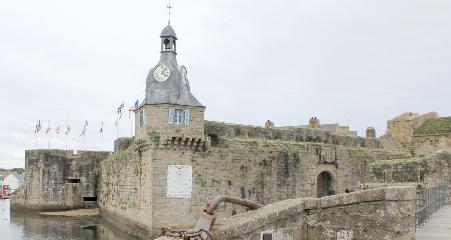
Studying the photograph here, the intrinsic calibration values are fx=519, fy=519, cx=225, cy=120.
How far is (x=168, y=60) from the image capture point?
25453 mm

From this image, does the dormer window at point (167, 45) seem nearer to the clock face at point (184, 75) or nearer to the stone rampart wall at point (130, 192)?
the clock face at point (184, 75)

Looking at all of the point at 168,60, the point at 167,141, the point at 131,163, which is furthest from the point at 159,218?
the point at 168,60

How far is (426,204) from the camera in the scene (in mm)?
9938

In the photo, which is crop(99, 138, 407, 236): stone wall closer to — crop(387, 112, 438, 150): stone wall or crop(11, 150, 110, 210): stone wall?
crop(387, 112, 438, 150): stone wall

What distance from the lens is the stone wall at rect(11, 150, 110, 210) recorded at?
40.6m

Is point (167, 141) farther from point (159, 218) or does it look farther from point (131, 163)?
point (131, 163)

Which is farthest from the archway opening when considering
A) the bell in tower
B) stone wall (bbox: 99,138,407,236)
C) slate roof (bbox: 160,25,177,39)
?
slate roof (bbox: 160,25,177,39)

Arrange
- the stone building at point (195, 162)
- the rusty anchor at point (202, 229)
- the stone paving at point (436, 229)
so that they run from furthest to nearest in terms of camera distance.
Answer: the stone building at point (195, 162)
the stone paving at point (436, 229)
the rusty anchor at point (202, 229)

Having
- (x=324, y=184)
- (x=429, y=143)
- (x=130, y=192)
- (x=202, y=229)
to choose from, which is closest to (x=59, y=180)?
(x=130, y=192)

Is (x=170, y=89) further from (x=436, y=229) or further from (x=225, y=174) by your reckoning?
(x=436, y=229)

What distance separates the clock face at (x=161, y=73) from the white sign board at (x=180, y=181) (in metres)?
4.28

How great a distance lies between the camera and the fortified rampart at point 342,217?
6840 millimetres

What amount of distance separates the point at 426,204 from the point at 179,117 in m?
15.0

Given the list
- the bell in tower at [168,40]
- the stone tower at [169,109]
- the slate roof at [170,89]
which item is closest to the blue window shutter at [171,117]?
the stone tower at [169,109]
